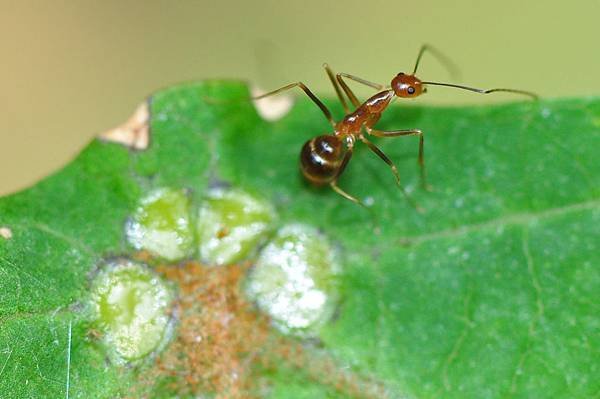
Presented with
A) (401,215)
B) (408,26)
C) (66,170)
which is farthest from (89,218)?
(408,26)

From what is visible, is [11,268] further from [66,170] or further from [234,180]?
[234,180]

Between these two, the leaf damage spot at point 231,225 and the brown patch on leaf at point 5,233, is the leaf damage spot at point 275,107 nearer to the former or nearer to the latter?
the leaf damage spot at point 231,225

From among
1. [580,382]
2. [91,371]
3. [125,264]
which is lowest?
[580,382]

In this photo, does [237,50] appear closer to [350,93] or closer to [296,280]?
Answer: [350,93]

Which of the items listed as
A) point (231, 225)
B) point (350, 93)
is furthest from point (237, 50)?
point (231, 225)

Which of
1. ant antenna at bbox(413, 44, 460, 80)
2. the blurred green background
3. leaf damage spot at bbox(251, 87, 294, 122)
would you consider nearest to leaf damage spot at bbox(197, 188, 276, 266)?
leaf damage spot at bbox(251, 87, 294, 122)

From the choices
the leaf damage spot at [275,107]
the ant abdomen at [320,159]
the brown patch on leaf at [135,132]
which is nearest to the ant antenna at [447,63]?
the ant abdomen at [320,159]
